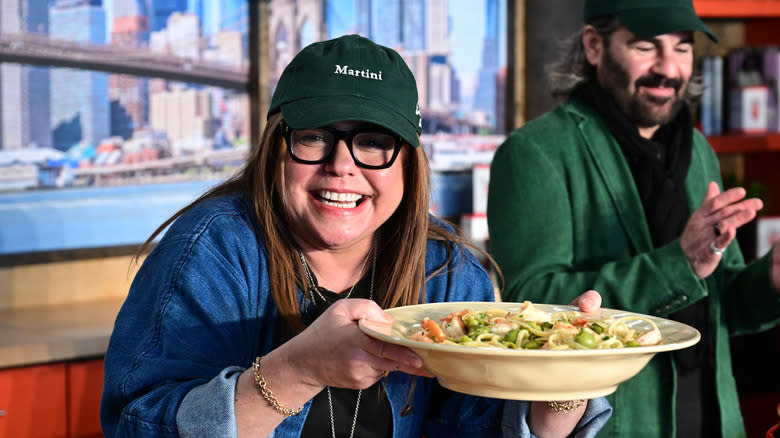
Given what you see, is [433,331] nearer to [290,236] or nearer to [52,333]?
[290,236]

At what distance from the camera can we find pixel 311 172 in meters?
1.26

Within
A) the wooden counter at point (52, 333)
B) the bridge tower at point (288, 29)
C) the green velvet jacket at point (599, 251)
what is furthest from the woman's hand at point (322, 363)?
the bridge tower at point (288, 29)

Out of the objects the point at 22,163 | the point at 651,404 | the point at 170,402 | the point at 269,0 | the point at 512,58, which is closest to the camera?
the point at 170,402

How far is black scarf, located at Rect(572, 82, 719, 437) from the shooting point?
1935 mm

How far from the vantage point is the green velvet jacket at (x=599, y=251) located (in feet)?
5.82

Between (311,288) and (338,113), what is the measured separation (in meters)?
0.31

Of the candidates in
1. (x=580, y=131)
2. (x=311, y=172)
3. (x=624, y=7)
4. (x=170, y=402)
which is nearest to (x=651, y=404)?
(x=580, y=131)

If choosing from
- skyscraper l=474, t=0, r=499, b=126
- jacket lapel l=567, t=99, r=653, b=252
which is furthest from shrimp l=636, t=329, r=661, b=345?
skyscraper l=474, t=0, r=499, b=126

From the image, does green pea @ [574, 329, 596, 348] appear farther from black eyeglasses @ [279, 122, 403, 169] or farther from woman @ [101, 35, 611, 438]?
black eyeglasses @ [279, 122, 403, 169]

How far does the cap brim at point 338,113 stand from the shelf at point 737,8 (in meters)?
2.14

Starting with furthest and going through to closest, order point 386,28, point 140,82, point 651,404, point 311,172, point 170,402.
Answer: point 386,28 < point 140,82 < point 651,404 < point 311,172 < point 170,402

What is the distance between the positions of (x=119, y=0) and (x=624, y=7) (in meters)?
1.75

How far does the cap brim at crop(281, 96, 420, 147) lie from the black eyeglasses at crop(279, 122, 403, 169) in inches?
1.3

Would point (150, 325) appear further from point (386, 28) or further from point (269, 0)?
point (386, 28)
